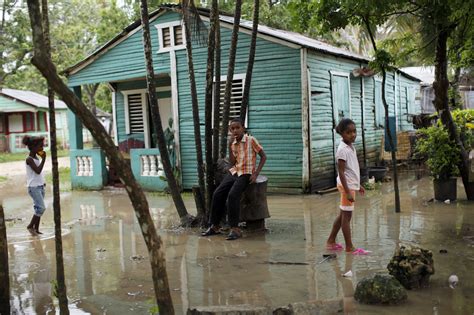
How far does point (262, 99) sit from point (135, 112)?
17.6 ft

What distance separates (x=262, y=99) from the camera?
Result: 39.8 feet

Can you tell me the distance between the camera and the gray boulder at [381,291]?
4.42 metres

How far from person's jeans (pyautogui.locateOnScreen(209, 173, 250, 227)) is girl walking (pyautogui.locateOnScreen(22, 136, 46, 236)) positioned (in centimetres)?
285

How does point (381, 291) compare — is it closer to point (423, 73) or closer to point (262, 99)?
point (262, 99)

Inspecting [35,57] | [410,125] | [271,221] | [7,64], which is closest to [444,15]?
[271,221]

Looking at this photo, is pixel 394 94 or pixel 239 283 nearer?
pixel 239 283

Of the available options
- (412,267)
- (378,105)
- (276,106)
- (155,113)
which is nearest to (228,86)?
(155,113)

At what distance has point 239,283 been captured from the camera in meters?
5.30

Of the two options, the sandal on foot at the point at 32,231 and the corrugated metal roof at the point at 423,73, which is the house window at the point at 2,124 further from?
the sandal on foot at the point at 32,231

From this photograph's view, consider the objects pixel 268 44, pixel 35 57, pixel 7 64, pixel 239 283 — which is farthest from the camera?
pixel 7 64

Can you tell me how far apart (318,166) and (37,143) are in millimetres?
6504

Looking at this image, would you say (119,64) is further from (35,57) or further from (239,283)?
(35,57)

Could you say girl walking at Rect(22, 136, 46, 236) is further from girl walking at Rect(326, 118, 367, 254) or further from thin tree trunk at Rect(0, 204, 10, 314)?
girl walking at Rect(326, 118, 367, 254)

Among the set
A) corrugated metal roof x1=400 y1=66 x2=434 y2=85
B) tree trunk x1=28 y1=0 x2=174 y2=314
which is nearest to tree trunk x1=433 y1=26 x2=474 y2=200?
tree trunk x1=28 y1=0 x2=174 y2=314
